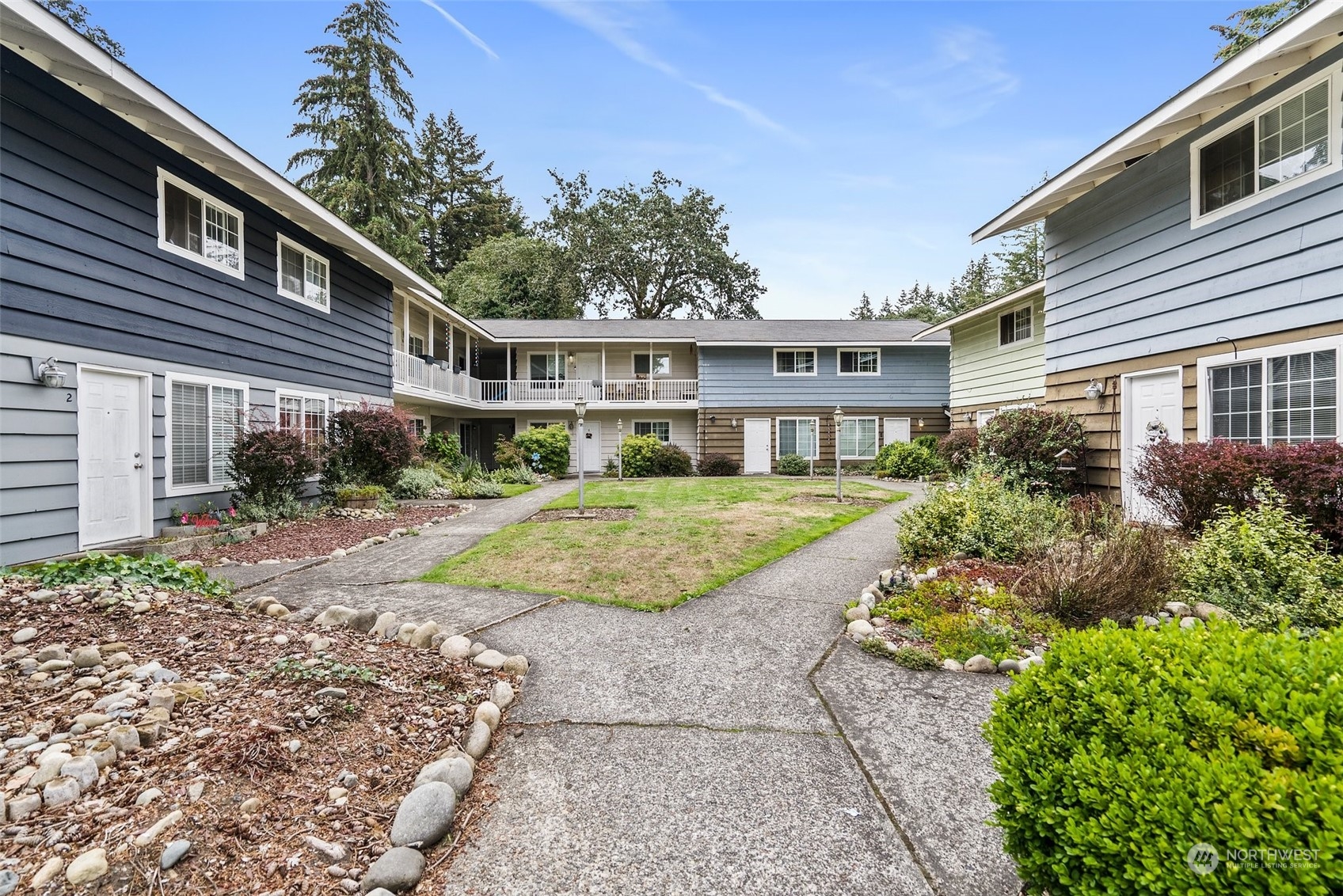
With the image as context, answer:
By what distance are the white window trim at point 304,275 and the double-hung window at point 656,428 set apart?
11842 mm

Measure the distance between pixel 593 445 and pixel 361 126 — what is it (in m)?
18.1

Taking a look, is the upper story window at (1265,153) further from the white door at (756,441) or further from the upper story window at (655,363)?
the upper story window at (655,363)

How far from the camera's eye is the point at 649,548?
270 inches

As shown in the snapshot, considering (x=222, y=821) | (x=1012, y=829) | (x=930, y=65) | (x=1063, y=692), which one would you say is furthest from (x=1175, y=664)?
(x=930, y=65)

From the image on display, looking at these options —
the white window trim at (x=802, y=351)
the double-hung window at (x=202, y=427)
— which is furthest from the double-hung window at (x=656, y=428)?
the double-hung window at (x=202, y=427)

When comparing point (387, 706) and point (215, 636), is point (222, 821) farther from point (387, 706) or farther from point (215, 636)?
point (215, 636)

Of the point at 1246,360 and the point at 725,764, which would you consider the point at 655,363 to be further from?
the point at 725,764

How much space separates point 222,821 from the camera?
6.35ft

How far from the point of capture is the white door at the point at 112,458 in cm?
616

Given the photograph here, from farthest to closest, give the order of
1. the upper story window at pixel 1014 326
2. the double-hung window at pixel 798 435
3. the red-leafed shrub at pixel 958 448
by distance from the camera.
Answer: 1. the double-hung window at pixel 798 435
2. the upper story window at pixel 1014 326
3. the red-leafed shrub at pixel 958 448

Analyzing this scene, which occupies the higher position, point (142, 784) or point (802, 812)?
point (142, 784)

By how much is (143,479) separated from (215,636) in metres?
5.22

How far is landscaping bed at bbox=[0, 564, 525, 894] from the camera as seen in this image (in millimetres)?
1792

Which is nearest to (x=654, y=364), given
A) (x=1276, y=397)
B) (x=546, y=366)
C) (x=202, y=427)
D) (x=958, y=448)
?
(x=546, y=366)
